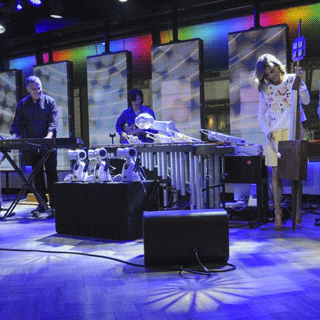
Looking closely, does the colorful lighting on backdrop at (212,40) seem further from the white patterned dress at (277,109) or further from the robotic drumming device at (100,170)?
the robotic drumming device at (100,170)

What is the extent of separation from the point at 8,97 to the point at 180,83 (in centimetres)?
394

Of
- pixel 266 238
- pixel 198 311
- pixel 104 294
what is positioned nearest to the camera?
pixel 198 311

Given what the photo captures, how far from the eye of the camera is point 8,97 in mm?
9031

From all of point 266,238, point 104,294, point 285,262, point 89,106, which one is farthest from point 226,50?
point 104,294

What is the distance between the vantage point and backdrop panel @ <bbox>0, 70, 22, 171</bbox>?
8.96 metres

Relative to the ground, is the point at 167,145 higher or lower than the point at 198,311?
higher

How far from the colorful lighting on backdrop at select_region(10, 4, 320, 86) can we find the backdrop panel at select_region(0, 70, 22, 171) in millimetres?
679

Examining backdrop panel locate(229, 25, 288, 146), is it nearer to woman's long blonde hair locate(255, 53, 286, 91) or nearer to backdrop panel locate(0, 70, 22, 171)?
woman's long blonde hair locate(255, 53, 286, 91)

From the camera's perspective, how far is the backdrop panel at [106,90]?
7684 millimetres

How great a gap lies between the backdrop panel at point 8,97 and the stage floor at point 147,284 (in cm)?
568

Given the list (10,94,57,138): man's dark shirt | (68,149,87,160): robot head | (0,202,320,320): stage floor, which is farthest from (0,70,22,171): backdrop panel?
(0,202,320,320): stage floor

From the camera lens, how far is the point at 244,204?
16.8 feet

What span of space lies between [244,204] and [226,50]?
3295 millimetres

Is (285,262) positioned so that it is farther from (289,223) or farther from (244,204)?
(244,204)
